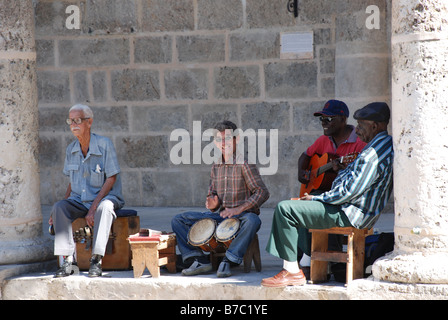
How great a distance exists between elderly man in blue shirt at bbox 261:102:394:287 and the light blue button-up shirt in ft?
4.79

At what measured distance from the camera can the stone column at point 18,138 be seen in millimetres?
6047

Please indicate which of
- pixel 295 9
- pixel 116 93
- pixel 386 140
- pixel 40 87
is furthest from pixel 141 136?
pixel 386 140

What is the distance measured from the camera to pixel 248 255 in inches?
231

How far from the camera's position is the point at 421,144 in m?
5.03

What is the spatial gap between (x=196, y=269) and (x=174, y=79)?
3809 millimetres

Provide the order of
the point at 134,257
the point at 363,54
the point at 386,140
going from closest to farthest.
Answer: the point at 386,140
the point at 134,257
the point at 363,54

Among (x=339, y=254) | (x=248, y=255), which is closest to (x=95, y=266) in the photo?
(x=248, y=255)

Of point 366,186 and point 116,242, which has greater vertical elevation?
point 366,186

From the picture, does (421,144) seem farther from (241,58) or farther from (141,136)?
(141,136)

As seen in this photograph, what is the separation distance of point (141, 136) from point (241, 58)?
4.86 feet

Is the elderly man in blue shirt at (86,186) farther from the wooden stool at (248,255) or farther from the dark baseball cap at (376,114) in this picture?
the dark baseball cap at (376,114)

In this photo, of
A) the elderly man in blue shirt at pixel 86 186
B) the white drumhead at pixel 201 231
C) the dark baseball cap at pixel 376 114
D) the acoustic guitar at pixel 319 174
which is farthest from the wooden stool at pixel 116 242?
the dark baseball cap at pixel 376 114

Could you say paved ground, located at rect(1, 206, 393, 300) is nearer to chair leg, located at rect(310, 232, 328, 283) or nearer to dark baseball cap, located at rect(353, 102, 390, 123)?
chair leg, located at rect(310, 232, 328, 283)

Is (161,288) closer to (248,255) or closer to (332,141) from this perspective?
(248,255)
